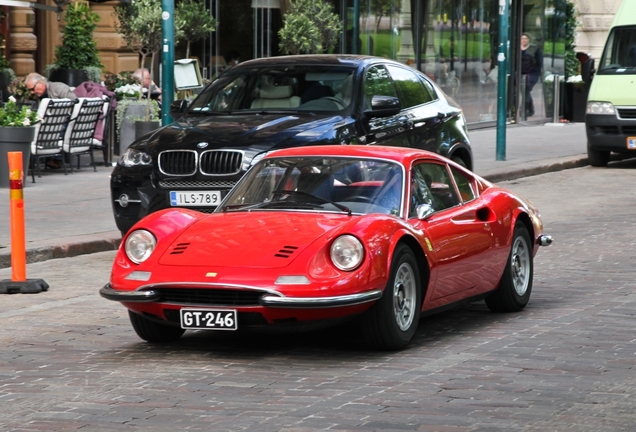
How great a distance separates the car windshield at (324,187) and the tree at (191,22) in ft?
43.5

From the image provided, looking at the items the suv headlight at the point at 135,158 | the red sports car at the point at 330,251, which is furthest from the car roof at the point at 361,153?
the suv headlight at the point at 135,158

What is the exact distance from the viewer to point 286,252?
7.29 meters

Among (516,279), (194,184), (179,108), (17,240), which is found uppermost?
(179,108)

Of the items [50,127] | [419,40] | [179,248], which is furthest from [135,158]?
[419,40]

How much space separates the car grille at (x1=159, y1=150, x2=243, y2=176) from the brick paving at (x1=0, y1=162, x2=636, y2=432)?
6.01ft

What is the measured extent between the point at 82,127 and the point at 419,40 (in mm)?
11272

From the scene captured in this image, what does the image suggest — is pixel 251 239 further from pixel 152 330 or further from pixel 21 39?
pixel 21 39

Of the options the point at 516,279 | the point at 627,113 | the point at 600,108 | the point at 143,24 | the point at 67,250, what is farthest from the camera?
the point at 600,108

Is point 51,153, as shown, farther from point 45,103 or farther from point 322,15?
point 322,15

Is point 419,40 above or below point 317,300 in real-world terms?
above

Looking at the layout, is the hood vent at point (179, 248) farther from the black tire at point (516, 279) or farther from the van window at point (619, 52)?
the van window at point (619, 52)

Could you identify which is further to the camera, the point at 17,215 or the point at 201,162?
the point at 201,162

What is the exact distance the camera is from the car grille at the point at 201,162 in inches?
451

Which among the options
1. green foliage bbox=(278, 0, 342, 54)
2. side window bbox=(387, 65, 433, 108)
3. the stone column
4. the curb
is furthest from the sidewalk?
the stone column
